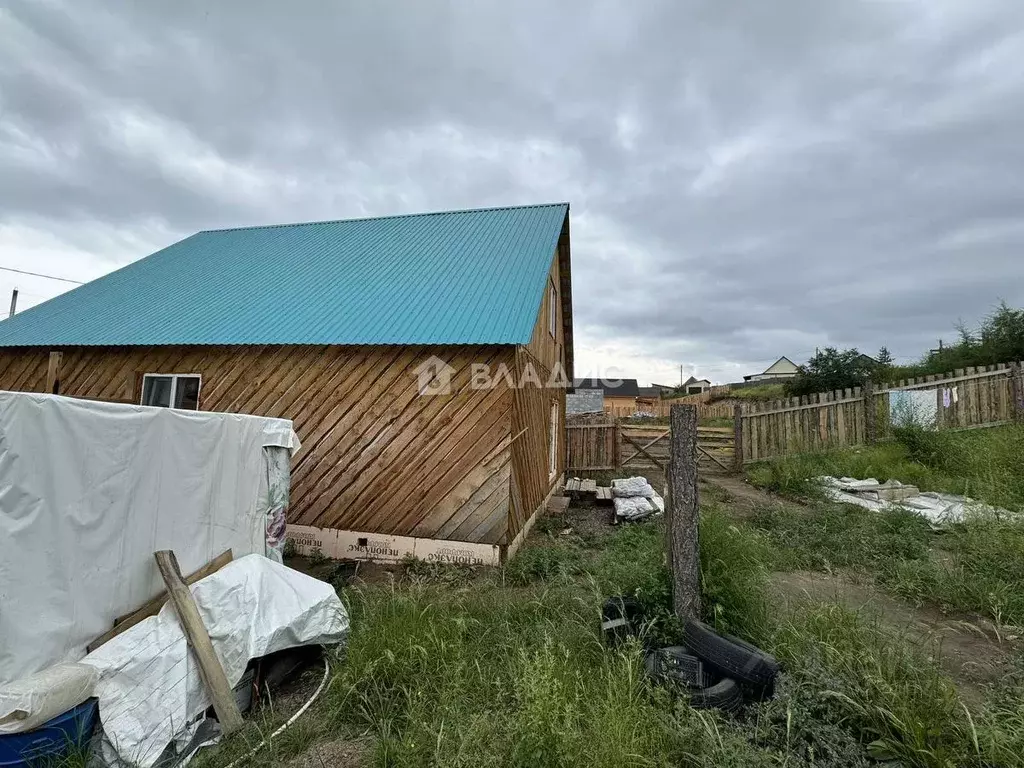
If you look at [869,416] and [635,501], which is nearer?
[635,501]

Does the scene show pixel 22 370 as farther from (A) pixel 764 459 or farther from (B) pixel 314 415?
(A) pixel 764 459

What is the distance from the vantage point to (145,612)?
310 centimetres

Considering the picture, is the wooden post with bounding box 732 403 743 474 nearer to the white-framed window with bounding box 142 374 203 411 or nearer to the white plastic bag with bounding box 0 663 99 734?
the white-framed window with bounding box 142 374 203 411

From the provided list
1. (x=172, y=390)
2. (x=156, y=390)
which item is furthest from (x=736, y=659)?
(x=156, y=390)

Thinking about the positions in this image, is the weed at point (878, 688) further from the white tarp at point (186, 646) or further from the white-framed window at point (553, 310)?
the white-framed window at point (553, 310)

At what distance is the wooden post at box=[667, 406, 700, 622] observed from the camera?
337 cm

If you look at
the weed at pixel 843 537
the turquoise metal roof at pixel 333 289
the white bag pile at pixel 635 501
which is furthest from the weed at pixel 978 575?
the turquoise metal roof at pixel 333 289

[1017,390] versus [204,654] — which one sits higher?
[1017,390]

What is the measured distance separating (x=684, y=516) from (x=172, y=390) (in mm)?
8146

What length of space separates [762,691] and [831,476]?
8043 mm

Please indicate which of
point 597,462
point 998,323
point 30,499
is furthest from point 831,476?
point 998,323

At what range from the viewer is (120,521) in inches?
121

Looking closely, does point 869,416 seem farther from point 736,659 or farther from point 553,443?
point 736,659

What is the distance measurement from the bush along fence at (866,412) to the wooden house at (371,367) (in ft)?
20.4
